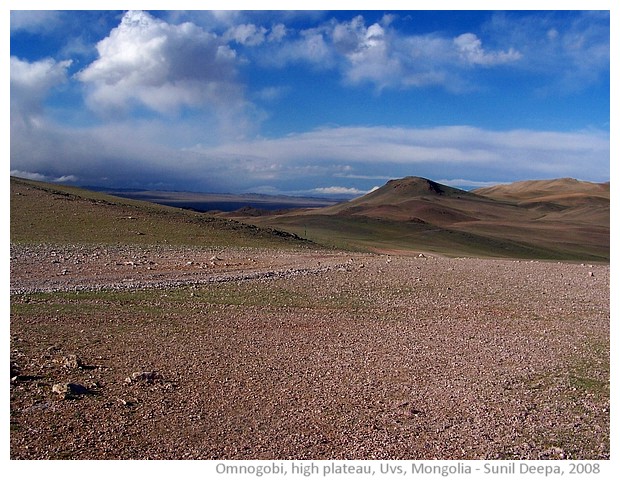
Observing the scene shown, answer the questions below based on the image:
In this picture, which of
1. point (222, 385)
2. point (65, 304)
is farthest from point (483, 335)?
point (65, 304)

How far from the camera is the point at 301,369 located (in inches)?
362

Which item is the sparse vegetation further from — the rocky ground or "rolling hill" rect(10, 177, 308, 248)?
"rolling hill" rect(10, 177, 308, 248)

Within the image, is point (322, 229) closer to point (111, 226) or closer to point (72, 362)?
point (111, 226)

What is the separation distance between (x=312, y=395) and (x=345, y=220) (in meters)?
66.8

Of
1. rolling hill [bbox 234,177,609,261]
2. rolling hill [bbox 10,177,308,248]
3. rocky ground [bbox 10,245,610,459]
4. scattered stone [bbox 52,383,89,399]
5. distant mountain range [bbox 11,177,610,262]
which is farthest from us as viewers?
rolling hill [bbox 234,177,609,261]

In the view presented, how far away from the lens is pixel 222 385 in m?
8.29

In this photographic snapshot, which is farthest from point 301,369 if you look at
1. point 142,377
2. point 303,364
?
point 142,377

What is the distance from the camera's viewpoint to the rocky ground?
21.6 feet

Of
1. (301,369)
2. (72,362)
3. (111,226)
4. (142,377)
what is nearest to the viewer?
(142,377)

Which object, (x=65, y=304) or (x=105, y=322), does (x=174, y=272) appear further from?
(x=105, y=322)

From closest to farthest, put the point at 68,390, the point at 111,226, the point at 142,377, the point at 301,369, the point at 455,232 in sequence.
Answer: the point at 68,390, the point at 142,377, the point at 301,369, the point at 111,226, the point at 455,232

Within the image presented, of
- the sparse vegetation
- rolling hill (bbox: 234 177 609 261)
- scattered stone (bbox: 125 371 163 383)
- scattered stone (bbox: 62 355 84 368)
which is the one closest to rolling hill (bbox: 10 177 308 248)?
rolling hill (bbox: 234 177 609 261)

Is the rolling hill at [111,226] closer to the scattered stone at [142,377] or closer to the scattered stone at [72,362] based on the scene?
the scattered stone at [72,362]

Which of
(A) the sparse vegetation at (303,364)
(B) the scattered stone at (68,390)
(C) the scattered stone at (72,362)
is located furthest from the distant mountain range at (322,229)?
(B) the scattered stone at (68,390)
